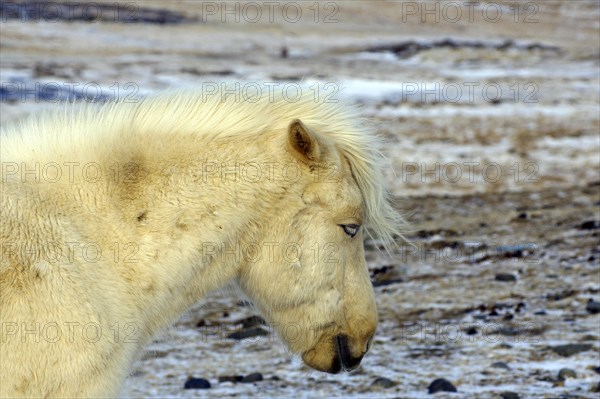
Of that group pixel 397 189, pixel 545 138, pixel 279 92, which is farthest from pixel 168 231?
pixel 545 138

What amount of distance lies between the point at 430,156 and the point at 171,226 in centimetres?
1265

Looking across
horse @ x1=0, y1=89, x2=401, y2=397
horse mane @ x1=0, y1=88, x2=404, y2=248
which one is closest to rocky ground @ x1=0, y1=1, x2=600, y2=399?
horse mane @ x1=0, y1=88, x2=404, y2=248

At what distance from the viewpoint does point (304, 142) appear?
430 centimetres

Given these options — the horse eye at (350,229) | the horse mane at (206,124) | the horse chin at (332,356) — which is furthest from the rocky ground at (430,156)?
the horse eye at (350,229)

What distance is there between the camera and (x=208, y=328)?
8.93m

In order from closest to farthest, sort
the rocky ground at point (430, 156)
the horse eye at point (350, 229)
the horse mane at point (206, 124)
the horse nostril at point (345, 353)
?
the horse mane at point (206, 124) → the horse eye at point (350, 229) → the horse nostril at point (345, 353) → the rocky ground at point (430, 156)

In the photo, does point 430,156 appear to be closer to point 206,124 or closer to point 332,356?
point 332,356

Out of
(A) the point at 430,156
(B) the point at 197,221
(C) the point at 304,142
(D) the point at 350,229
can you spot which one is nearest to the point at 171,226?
(B) the point at 197,221

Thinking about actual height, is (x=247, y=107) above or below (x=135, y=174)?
above

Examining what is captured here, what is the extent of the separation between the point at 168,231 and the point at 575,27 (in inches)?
1363

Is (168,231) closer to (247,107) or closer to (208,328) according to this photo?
(247,107)

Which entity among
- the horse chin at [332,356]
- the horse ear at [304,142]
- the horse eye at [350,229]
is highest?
the horse ear at [304,142]

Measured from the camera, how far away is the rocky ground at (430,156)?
7.88 metres

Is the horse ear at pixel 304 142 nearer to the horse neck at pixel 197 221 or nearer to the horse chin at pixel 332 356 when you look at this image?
the horse neck at pixel 197 221
